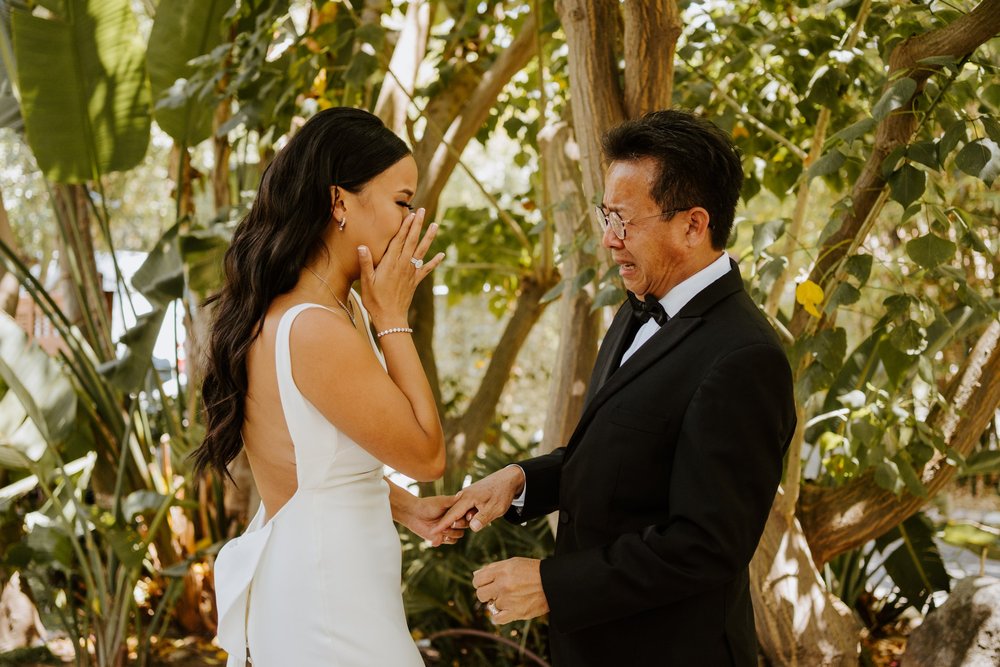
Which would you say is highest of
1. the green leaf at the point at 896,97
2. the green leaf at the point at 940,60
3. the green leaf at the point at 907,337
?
the green leaf at the point at 940,60

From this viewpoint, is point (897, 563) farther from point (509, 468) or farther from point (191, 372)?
point (191, 372)

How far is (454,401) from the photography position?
6.70m

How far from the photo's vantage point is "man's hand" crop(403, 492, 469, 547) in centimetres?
202

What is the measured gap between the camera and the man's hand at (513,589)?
5.32 feet

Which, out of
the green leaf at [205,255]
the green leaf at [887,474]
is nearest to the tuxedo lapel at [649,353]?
the green leaf at [887,474]

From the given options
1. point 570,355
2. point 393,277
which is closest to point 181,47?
point 570,355

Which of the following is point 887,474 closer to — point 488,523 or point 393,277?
point 488,523

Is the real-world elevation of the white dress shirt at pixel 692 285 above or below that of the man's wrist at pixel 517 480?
above

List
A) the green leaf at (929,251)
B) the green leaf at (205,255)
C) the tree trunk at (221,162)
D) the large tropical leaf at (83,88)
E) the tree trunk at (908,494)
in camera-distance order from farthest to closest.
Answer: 1. the tree trunk at (221,162)
2. the large tropical leaf at (83,88)
3. the green leaf at (205,255)
4. the tree trunk at (908,494)
5. the green leaf at (929,251)

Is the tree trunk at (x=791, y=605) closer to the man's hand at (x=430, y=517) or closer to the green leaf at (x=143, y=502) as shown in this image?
the man's hand at (x=430, y=517)

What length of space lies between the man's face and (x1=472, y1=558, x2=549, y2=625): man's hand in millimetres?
584

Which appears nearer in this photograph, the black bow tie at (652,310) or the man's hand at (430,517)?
the black bow tie at (652,310)

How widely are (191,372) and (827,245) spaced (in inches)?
136

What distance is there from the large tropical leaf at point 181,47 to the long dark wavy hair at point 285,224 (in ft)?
8.48
